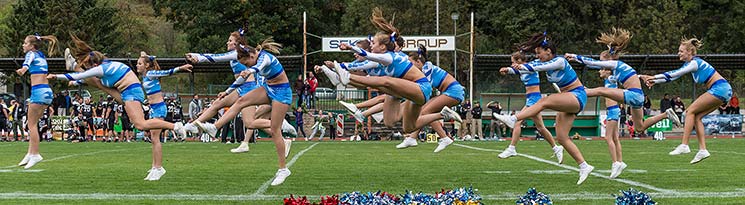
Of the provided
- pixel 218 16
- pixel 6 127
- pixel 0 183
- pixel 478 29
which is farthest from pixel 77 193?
pixel 478 29

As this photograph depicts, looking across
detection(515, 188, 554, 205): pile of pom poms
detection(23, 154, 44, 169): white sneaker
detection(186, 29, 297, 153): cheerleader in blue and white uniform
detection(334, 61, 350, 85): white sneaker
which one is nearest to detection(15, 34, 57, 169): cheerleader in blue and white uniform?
detection(23, 154, 44, 169): white sneaker

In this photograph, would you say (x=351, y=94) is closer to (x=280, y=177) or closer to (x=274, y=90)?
(x=274, y=90)

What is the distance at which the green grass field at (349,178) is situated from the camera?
1054 cm

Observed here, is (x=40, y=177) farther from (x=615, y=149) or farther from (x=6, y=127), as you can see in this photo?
(x=6, y=127)

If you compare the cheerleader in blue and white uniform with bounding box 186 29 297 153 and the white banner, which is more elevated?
the white banner

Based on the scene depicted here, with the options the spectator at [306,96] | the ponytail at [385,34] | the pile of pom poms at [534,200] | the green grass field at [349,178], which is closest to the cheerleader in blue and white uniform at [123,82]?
the green grass field at [349,178]

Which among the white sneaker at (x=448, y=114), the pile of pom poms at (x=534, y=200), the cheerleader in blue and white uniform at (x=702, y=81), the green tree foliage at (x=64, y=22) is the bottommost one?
the pile of pom poms at (x=534, y=200)

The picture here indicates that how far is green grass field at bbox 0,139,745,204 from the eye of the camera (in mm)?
10539

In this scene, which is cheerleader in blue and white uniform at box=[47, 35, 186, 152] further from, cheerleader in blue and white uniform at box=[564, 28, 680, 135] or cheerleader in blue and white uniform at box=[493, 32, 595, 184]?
cheerleader in blue and white uniform at box=[564, 28, 680, 135]

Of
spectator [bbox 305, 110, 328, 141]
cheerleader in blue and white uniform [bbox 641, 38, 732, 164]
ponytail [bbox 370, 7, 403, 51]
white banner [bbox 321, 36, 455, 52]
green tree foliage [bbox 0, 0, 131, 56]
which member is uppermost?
green tree foliage [bbox 0, 0, 131, 56]

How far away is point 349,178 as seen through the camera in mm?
13242

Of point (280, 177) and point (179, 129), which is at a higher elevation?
point (179, 129)

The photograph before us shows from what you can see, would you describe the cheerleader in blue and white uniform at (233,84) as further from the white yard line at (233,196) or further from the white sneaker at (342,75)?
the white yard line at (233,196)

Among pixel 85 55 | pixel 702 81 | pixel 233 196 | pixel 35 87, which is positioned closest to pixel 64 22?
pixel 35 87
